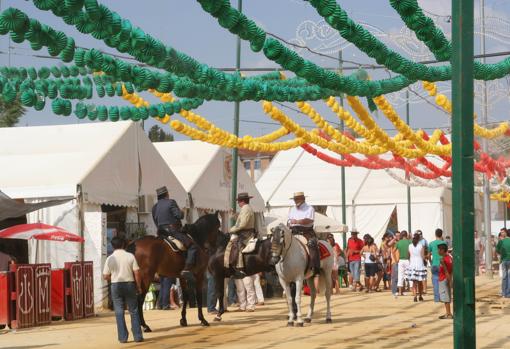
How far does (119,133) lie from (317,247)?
27.9 ft

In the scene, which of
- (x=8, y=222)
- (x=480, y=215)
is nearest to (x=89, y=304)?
(x=8, y=222)

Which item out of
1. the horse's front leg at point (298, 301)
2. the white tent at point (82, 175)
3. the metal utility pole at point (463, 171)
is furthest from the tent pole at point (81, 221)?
the metal utility pole at point (463, 171)

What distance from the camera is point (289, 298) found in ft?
61.3

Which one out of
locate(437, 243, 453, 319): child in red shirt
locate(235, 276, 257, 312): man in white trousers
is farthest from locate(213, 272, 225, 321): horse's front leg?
locate(437, 243, 453, 319): child in red shirt

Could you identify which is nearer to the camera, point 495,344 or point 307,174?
point 495,344

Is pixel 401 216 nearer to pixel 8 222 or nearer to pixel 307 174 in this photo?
pixel 307 174

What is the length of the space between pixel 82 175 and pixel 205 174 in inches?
290

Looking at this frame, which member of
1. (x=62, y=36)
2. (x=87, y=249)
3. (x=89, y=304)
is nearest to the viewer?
(x=62, y=36)

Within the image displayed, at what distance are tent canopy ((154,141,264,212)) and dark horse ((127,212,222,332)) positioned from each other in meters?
9.78

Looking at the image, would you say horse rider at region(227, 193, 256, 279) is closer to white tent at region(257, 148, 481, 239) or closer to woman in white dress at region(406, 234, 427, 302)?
woman in white dress at region(406, 234, 427, 302)

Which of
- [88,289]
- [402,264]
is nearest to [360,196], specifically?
[402,264]

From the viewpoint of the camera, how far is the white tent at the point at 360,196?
51312 mm

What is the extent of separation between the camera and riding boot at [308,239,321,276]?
63.0ft

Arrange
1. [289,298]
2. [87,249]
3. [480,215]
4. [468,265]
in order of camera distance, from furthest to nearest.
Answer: [480,215]
[87,249]
[289,298]
[468,265]
